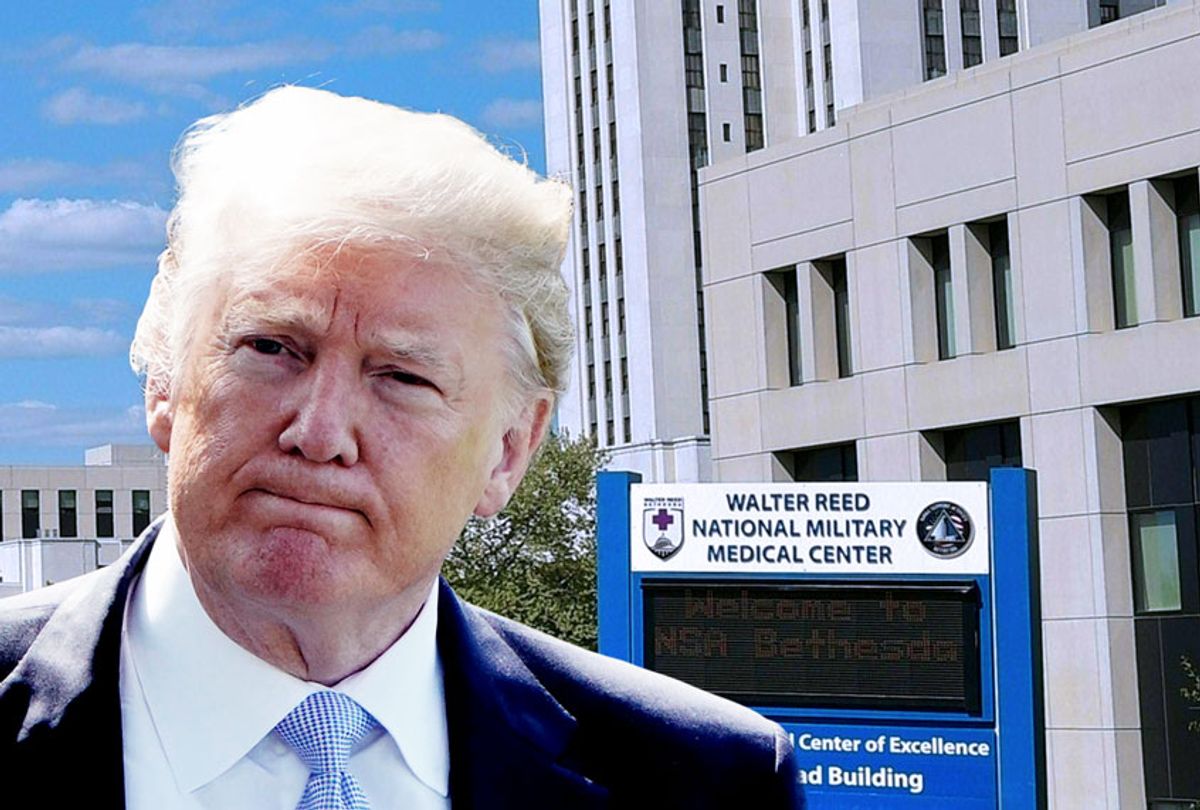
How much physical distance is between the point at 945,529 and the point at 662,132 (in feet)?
233

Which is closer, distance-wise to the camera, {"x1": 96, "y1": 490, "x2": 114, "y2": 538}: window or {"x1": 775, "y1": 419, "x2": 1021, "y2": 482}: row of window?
{"x1": 775, "y1": 419, "x2": 1021, "y2": 482}: row of window

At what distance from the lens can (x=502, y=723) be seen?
7.63 ft

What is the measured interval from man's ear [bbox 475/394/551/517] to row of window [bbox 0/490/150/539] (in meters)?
117

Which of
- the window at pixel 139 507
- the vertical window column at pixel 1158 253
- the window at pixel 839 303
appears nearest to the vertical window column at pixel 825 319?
the window at pixel 839 303

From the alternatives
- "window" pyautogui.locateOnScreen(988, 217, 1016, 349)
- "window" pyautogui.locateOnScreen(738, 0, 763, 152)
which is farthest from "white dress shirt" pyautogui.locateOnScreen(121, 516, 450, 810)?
"window" pyautogui.locateOnScreen(738, 0, 763, 152)

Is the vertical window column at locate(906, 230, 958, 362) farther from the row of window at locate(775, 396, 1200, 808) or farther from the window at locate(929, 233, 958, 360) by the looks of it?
the row of window at locate(775, 396, 1200, 808)

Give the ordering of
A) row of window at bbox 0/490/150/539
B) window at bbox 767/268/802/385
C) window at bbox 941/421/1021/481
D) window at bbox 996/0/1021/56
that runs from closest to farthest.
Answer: window at bbox 941/421/1021/481 → window at bbox 767/268/802/385 → window at bbox 996/0/1021/56 → row of window at bbox 0/490/150/539

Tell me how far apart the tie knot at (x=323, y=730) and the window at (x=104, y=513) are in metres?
117

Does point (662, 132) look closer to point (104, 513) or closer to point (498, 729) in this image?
point (104, 513)

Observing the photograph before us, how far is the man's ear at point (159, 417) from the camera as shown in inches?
85.4

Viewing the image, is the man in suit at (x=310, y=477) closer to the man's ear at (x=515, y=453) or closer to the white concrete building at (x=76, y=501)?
the man's ear at (x=515, y=453)

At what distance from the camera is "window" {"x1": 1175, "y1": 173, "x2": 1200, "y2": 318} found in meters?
34.9

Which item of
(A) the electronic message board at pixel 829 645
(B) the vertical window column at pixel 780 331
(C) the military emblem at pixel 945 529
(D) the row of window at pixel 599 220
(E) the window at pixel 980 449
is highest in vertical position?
(D) the row of window at pixel 599 220

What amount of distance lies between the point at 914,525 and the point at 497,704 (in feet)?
49.1
